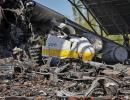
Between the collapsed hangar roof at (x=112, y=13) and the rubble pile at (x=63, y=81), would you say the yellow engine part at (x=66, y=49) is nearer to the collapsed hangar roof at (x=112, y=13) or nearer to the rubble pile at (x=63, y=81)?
the rubble pile at (x=63, y=81)

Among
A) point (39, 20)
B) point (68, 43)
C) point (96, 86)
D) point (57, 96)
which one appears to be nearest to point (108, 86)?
point (96, 86)

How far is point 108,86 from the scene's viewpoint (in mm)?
10828

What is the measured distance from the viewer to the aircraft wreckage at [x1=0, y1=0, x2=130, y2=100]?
1099 cm

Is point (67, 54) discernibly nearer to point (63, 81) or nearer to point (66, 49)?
point (66, 49)

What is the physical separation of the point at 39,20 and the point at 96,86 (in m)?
10.4

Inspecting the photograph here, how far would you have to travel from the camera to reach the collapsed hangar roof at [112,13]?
2116 cm

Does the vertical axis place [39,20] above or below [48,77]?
above

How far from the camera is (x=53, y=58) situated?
56.5ft

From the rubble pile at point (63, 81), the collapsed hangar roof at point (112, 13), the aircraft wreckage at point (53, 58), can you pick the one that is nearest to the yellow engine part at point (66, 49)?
the aircraft wreckage at point (53, 58)

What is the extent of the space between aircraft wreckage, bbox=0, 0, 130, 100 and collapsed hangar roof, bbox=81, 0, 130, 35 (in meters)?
0.14

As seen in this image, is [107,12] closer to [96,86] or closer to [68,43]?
[68,43]

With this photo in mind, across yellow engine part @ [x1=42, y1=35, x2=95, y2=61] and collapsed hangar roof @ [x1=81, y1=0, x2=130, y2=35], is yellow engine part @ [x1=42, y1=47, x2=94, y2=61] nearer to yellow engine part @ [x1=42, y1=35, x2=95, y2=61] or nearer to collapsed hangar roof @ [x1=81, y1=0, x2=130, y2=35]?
yellow engine part @ [x1=42, y1=35, x2=95, y2=61]

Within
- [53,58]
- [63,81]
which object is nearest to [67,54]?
[53,58]

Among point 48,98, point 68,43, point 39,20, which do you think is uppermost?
point 39,20
